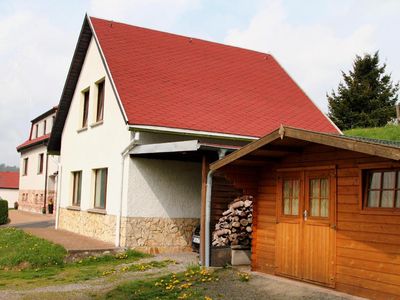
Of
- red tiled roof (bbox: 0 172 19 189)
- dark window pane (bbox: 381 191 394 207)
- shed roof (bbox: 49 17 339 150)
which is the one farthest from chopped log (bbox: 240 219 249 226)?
red tiled roof (bbox: 0 172 19 189)

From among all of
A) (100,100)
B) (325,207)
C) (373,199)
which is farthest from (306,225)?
(100,100)

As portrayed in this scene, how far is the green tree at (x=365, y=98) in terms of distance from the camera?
108ft

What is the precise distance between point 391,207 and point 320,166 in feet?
5.53

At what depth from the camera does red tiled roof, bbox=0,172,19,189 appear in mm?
53719

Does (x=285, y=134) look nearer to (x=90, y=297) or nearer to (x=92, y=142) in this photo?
(x=90, y=297)

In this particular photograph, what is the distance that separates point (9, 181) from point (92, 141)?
136 feet

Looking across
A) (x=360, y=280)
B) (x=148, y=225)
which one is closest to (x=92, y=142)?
(x=148, y=225)

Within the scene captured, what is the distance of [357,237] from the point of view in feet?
27.0

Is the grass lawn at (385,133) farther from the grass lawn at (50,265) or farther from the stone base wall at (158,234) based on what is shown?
the grass lawn at (50,265)

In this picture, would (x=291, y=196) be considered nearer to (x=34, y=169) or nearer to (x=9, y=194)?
(x=34, y=169)

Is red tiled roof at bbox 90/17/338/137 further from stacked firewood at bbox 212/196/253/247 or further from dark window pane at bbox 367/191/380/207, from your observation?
dark window pane at bbox 367/191/380/207

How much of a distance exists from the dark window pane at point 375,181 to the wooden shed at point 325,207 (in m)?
0.02

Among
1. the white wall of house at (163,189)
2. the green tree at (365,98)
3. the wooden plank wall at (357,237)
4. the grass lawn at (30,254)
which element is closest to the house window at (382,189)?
the wooden plank wall at (357,237)

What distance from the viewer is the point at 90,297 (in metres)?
8.77
